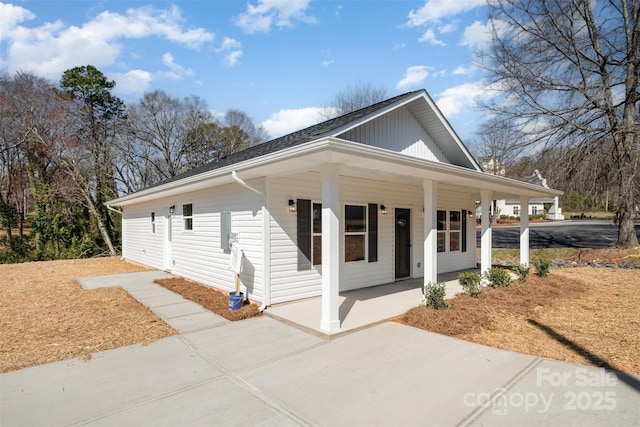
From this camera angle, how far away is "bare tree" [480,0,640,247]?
1248cm

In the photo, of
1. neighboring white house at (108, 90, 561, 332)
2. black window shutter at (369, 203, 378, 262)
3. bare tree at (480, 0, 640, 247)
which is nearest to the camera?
neighboring white house at (108, 90, 561, 332)

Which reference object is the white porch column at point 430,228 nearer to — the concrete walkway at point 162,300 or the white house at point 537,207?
the concrete walkway at point 162,300

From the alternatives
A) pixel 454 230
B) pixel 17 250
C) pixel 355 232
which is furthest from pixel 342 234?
pixel 17 250

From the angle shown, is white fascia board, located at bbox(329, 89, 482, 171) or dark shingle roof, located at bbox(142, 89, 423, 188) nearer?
dark shingle roof, located at bbox(142, 89, 423, 188)

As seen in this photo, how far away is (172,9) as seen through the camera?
27.4 ft

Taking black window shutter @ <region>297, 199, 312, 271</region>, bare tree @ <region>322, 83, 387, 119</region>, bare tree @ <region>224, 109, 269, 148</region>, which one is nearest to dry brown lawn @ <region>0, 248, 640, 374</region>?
black window shutter @ <region>297, 199, 312, 271</region>

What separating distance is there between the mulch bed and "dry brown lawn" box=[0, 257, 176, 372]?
3.02 ft

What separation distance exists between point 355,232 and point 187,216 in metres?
4.72

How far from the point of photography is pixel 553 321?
538cm

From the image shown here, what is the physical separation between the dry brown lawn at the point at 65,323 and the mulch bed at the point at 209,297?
36.3 inches

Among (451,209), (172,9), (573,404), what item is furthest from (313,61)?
(573,404)

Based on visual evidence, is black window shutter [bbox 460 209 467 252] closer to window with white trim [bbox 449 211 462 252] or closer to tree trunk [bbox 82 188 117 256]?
window with white trim [bbox 449 211 462 252]

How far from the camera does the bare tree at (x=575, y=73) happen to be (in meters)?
12.5

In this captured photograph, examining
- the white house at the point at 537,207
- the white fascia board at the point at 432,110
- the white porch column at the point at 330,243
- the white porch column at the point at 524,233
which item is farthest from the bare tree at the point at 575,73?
the white house at the point at 537,207
